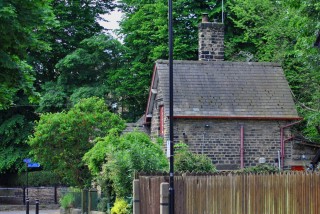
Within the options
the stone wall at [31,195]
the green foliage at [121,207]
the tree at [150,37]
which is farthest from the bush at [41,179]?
the green foliage at [121,207]

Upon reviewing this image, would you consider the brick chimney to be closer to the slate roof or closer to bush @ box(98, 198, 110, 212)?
the slate roof

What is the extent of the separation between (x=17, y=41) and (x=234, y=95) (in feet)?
55.4

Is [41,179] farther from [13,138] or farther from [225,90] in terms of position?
[225,90]

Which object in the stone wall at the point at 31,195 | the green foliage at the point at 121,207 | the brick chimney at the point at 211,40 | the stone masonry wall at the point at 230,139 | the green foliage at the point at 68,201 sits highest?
the brick chimney at the point at 211,40

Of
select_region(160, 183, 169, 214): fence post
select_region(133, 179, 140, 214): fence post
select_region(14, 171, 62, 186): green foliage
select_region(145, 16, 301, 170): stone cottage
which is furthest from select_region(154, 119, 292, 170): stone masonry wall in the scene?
select_region(14, 171, 62, 186): green foliage

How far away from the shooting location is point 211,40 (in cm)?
3466

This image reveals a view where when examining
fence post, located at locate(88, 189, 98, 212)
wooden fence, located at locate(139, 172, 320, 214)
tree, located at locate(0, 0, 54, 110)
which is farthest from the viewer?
fence post, located at locate(88, 189, 98, 212)

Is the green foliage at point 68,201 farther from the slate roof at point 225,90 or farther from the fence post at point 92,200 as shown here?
the slate roof at point 225,90

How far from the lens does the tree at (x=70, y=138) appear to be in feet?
112

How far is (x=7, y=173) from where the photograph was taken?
2066 inches

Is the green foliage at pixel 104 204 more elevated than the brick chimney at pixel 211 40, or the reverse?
the brick chimney at pixel 211 40

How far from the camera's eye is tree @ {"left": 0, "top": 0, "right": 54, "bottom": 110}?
17656 millimetres

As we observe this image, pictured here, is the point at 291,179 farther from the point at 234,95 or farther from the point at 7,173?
the point at 7,173

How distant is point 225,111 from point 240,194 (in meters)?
17.0
